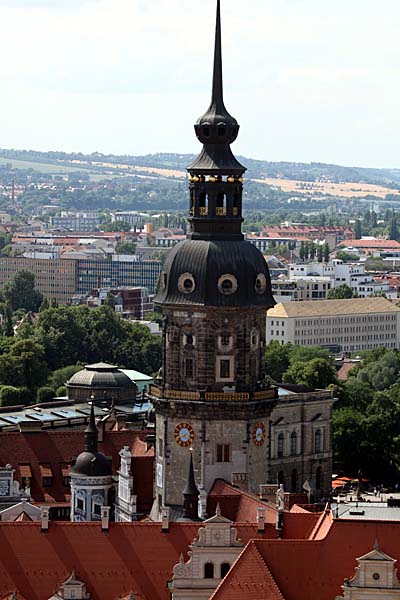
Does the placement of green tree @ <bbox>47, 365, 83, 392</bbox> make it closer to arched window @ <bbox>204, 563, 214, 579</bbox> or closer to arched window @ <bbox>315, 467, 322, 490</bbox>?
arched window @ <bbox>315, 467, 322, 490</bbox>

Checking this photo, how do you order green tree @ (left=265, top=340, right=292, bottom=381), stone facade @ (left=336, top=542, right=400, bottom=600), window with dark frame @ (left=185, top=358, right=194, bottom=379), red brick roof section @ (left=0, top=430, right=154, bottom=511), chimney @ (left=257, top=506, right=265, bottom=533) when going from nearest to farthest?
stone facade @ (left=336, top=542, right=400, bottom=600), chimney @ (left=257, top=506, right=265, bottom=533), window with dark frame @ (left=185, top=358, right=194, bottom=379), red brick roof section @ (left=0, top=430, right=154, bottom=511), green tree @ (left=265, top=340, right=292, bottom=381)

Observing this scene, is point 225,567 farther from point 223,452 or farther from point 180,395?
point 180,395

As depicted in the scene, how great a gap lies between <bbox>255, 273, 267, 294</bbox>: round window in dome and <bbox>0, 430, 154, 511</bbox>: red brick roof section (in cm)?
1474

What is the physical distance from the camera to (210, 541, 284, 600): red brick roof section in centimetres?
7269

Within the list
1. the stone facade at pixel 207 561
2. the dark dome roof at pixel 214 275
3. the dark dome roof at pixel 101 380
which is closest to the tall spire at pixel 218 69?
the dark dome roof at pixel 214 275

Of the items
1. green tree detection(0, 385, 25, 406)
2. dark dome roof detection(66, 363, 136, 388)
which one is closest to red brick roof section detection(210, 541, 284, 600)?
dark dome roof detection(66, 363, 136, 388)

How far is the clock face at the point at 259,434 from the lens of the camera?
9269cm

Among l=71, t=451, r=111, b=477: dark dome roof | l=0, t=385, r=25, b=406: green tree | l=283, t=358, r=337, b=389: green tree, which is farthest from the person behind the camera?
l=0, t=385, r=25, b=406: green tree

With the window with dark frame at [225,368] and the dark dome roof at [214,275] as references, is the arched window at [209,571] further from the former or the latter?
the dark dome roof at [214,275]

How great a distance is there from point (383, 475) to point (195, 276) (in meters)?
47.1

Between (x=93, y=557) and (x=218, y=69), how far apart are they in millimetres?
24236

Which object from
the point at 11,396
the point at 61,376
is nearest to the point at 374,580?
the point at 11,396

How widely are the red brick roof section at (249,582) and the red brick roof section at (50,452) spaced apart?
31908 mm

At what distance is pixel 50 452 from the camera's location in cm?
11200
